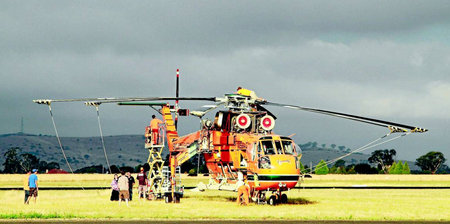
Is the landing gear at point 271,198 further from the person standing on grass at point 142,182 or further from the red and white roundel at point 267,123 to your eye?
the person standing on grass at point 142,182

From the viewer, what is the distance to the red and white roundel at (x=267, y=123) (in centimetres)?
4044

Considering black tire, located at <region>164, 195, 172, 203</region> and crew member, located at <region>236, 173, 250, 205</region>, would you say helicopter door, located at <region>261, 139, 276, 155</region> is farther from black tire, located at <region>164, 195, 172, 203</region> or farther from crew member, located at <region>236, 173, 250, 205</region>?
black tire, located at <region>164, 195, 172, 203</region>

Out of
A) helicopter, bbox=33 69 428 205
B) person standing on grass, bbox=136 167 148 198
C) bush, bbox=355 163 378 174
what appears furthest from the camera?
bush, bbox=355 163 378 174

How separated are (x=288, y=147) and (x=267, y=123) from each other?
3281 mm

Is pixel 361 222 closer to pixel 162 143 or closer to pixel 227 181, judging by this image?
pixel 227 181

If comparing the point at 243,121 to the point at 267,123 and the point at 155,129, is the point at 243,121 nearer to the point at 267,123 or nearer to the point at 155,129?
the point at 267,123

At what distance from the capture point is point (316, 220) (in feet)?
95.5

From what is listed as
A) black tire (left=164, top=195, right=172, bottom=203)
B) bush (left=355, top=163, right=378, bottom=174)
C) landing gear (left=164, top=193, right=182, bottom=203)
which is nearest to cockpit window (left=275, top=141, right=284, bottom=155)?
landing gear (left=164, top=193, right=182, bottom=203)

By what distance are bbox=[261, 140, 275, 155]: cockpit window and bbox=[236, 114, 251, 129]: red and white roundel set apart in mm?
2511

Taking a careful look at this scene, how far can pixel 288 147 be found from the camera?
3775 centimetres

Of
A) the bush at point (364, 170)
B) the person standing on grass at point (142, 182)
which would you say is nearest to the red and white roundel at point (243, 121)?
the person standing on grass at point (142, 182)

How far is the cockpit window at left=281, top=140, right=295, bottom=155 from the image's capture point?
37562 millimetres

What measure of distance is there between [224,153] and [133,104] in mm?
8700

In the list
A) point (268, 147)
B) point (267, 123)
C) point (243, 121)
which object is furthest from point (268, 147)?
point (267, 123)
